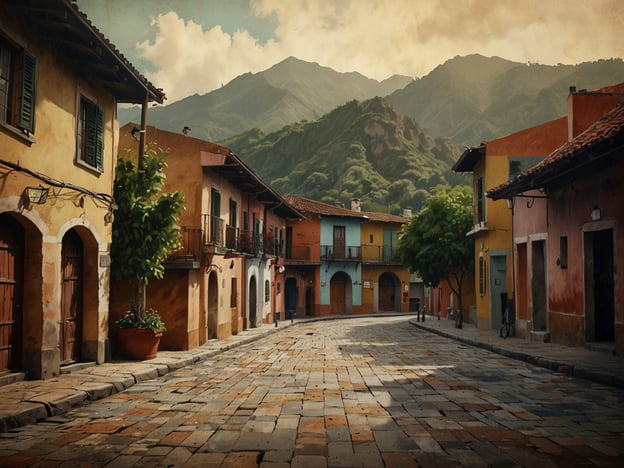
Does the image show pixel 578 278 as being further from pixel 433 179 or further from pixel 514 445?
pixel 433 179

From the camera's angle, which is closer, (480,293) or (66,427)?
(66,427)

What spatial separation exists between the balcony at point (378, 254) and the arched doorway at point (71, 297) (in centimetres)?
3476

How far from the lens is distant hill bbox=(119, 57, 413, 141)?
14688 cm

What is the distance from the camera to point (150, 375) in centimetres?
1091

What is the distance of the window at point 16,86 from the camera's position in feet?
28.9

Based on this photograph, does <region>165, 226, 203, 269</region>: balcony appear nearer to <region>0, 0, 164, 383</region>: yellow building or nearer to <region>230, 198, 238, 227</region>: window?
<region>0, 0, 164, 383</region>: yellow building

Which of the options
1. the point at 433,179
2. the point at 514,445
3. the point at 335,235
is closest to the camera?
the point at 514,445

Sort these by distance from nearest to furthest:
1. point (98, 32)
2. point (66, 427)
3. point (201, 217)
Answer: point (66, 427), point (98, 32), point (201, 217)

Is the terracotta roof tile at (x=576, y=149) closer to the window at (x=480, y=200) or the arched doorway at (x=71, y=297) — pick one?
the window at (x=480, y=200)

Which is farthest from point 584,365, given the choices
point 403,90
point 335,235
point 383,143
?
point 403,90

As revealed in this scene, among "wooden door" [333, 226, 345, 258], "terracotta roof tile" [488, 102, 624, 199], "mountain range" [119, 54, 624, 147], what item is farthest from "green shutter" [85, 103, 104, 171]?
"mountain range" [119, 54, 624, 147]

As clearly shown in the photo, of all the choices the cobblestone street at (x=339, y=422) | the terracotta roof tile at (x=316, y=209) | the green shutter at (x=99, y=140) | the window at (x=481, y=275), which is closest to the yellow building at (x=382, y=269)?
the terracotta roof tile at (x=316, y=209)

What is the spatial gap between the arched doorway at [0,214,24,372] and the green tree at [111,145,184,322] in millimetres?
3109

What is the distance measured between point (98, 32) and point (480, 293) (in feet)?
63.1
